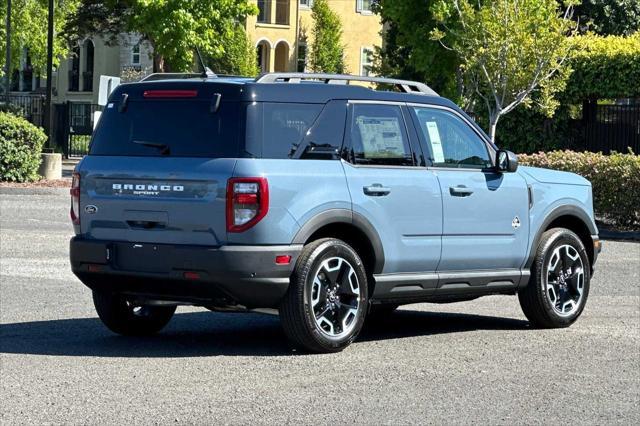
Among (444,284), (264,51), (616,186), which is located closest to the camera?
(444,284)

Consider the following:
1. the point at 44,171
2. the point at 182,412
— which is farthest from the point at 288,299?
the point at 44,171

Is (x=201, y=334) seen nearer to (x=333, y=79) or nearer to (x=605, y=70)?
(x=333, y=79)

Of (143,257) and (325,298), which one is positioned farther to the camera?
(325,298)

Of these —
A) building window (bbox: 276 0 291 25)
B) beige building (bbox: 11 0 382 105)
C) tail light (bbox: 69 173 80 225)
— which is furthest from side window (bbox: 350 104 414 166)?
building window (bbox: 276 0 291 25)

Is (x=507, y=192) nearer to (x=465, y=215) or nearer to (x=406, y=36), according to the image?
(x=465, y=215)

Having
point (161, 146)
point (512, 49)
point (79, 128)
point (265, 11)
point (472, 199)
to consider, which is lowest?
point (79, 128)

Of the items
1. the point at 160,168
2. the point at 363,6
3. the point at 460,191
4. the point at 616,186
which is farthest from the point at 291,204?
the point at 363,6

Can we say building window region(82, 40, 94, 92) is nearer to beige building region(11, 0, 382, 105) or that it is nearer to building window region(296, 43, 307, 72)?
beige building region(11, 0, 382, 105)

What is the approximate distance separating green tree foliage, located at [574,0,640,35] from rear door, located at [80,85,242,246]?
49.6 metres

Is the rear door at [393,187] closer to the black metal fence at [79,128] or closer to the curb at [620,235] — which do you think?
the curb at [620,235]

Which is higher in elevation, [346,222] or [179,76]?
[179,76]

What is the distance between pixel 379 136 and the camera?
10812 millimetres

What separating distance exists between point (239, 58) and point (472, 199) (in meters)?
60.2

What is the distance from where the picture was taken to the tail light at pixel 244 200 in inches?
381
